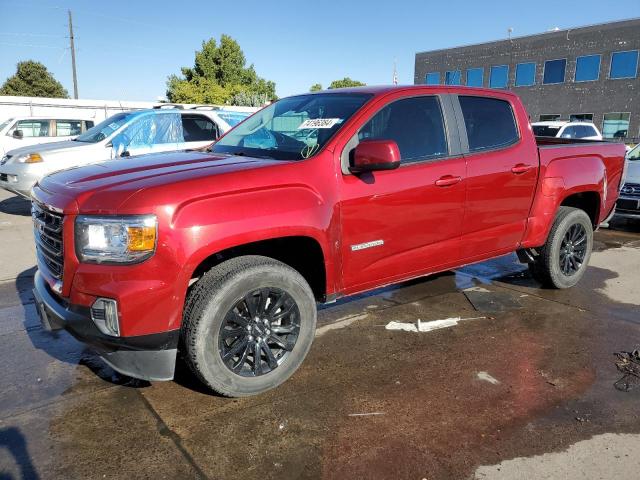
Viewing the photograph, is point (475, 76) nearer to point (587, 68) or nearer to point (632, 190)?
point (587, 68)

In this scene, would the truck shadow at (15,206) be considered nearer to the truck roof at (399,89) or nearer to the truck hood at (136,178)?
the truck hood at (136,178)

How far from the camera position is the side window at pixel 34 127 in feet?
48.2

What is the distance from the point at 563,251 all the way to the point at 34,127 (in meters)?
14.7

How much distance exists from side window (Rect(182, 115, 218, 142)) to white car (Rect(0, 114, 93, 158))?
6.84 m

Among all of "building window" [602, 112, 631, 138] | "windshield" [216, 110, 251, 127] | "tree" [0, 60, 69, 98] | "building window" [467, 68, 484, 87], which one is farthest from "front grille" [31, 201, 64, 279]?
"tree" [0, 60, 69, 98]

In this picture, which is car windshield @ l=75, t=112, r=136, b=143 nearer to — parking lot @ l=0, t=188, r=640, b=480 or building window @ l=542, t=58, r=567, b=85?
parking lot @ l=0, t=188, r=640, b=480

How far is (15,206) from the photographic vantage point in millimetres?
10984

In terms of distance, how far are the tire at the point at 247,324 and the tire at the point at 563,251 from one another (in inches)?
114

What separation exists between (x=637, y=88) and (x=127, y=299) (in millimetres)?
32953

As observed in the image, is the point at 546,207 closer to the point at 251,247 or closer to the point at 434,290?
the point at 434,290

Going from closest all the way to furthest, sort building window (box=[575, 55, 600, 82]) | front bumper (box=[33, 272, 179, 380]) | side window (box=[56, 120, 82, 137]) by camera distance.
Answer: front bumper (box=[33, 272, 179, 380]) → side window (box=[56, 120, 82, 137]) → building window (box=[575, 55, 600, 82])

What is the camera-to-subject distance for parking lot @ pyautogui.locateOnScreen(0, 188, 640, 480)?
260 centimetres

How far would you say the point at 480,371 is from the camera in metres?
3.60

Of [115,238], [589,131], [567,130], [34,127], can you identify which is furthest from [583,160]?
[34,127]
